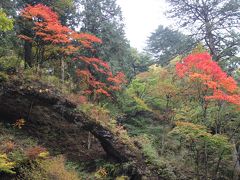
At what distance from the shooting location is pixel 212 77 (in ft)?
44.0

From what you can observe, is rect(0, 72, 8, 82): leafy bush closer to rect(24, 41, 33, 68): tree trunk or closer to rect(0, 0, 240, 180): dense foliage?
rect(0, 0, 240, 180): dense foliage

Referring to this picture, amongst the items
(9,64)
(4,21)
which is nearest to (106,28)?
(9,64)

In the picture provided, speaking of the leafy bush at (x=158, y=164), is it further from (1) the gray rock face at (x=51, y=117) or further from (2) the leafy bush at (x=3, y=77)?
(2) the leafy bush at (x=3, y=77)

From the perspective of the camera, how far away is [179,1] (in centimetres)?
2020

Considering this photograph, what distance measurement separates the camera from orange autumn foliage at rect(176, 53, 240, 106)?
1290 cm

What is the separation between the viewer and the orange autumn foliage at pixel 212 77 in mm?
12898

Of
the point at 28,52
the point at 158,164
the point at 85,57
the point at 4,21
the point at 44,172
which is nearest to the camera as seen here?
the point at 4,21

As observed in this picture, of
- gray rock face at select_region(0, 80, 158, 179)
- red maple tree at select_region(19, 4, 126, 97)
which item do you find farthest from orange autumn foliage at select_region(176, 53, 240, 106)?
red maple tree at select_region(19, 4, 126, 97)

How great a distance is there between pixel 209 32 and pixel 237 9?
2182 millimetres

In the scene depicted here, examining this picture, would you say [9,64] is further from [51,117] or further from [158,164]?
[158,164]

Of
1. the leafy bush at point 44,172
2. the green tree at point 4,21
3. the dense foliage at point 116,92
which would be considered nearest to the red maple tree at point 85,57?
the dense foliage at point 116,92

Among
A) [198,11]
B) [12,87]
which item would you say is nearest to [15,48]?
[12,87]

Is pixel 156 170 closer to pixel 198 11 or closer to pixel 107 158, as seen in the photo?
pixel 107 158

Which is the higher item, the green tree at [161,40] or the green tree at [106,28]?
the green tree at [161,40]
